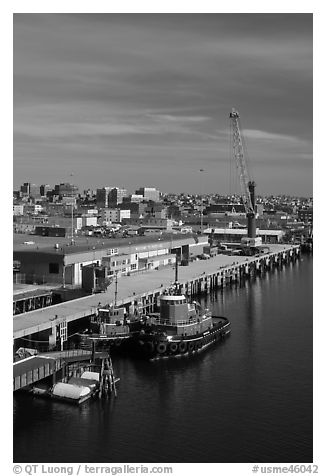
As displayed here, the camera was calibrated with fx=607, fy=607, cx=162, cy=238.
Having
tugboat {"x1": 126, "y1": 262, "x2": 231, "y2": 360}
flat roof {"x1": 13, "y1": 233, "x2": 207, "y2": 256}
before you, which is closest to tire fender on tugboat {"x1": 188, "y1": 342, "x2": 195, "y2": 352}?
tugboat {"x1": 126, "y1": 262, "x2": 231, "y2": 360}

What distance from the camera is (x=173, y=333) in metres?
14.6

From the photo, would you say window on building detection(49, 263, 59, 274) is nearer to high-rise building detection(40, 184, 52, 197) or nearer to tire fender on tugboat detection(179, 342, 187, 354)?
tire fender on tugboat detection(179, 342, 187, 354)

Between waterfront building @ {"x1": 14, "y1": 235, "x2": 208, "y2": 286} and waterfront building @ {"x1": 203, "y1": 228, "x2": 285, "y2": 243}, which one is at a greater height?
waterfront building @ {"x1": 203, "y1": 228, "x2": 285, "y2": 243}

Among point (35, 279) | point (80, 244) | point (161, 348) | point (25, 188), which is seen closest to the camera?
point (161, 348)

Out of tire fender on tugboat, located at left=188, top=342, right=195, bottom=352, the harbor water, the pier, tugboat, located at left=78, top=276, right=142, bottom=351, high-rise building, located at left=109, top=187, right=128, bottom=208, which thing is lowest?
the harbor water

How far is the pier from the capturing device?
571 inches

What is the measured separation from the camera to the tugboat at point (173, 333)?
1420 centimetres

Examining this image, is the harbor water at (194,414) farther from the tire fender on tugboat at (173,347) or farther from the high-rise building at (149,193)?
the high-rise building at (149,193)

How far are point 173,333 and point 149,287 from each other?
5583mm

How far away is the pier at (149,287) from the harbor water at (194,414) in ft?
6.67

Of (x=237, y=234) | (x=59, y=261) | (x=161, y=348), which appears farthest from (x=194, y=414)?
(x=237, y=234)

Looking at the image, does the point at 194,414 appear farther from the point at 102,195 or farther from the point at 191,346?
the point at 102,195

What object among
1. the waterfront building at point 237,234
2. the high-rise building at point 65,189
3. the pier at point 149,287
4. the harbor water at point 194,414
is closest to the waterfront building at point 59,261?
the pier at point 149,287

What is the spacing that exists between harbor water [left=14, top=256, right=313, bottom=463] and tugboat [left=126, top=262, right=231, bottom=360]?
0.28 m
